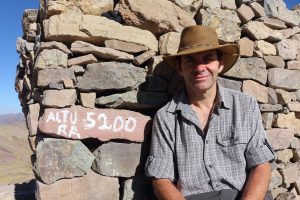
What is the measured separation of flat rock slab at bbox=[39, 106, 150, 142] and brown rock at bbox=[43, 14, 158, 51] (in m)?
0.69

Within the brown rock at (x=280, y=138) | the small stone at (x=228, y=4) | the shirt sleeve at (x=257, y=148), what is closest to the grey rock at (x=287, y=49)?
the small stone at (x=228, y=4)

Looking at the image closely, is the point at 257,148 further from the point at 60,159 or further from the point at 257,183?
the point at 60,159

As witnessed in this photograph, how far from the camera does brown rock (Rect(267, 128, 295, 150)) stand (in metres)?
4.35

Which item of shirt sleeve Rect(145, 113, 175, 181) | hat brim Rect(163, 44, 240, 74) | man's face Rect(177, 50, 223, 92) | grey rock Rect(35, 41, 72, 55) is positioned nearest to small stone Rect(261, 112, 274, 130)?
hat brim Rect(163, 44, 240, 74)

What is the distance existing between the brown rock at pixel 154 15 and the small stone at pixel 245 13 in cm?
71

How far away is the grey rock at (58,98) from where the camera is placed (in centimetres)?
323

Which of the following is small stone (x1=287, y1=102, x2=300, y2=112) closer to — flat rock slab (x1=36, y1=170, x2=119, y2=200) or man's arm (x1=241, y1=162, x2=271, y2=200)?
man's arm (x1=241, y1=162, x2=271, y2=200)

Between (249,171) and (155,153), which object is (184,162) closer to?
(155,153)

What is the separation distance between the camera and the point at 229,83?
407 centimetres

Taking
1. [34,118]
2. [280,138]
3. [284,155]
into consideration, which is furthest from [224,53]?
[34,118]

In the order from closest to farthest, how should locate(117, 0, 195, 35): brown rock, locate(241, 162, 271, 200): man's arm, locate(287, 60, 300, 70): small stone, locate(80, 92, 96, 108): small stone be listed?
locate(241, 162, 271, 200): man's arm < locate(80, 92, 96, 108): small stone < locate(117, 0, 195, 35): brown rock < locate(287, 60, 300, 70): small stone

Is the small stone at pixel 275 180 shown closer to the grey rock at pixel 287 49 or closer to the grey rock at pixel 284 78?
the grey rock at pixel 284 78

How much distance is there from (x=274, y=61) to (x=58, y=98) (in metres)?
2.72

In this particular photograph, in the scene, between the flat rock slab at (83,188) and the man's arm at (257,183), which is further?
the flat rock slab at (83,188)
